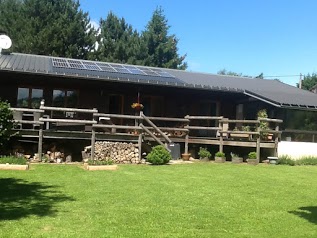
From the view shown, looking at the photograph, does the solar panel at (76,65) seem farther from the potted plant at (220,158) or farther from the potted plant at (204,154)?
the potted plant at (220,158)

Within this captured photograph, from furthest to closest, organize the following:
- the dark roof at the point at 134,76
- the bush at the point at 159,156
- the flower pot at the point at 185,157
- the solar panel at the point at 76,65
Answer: the solar panel at the point at 76,65 → the dark roof at the point at 134,76 → the flower pot at the point at 185,157 → the bush at the point at 159,156

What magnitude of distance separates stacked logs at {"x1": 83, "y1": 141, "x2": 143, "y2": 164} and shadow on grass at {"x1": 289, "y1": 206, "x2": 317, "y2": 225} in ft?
26.9

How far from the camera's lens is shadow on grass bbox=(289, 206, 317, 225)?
679 cm

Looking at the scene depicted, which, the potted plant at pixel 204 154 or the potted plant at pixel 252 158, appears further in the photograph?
the potted plant at pixel 204 154

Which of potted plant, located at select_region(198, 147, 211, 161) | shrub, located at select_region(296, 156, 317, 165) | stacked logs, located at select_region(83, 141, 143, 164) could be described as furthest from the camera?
shrub, located at select_region(296, 156, 317, 165)

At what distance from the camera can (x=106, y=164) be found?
1285 centimetres

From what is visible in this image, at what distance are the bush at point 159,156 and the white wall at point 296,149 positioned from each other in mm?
5738

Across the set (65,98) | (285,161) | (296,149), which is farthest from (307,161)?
(65,98)

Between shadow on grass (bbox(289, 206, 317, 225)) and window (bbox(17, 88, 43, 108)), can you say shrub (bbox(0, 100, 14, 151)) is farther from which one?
shadow on grass (bbox(289, 206, 317, 225))

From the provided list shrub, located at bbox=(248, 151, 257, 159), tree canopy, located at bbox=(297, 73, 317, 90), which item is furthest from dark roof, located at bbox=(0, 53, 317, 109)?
tree canopy, located at bbox=(297, 73, 317, 90)

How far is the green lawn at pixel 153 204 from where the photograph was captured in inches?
230

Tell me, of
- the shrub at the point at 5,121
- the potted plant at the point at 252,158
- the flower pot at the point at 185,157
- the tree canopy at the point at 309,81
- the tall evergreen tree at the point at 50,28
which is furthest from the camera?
the tree canopy at the point at 309,81

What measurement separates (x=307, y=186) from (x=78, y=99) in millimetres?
12133

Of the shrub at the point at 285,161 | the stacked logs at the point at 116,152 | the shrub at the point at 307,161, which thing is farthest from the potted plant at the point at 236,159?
the stacked logs at the point at 116,152
